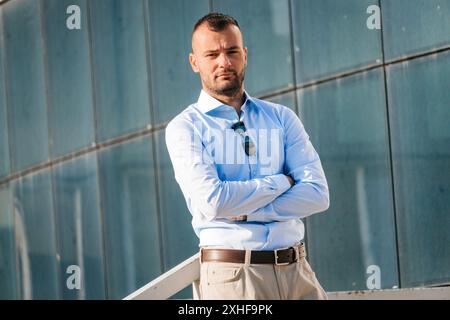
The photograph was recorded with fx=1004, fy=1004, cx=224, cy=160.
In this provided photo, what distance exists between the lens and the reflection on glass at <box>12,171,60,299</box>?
14617 mm

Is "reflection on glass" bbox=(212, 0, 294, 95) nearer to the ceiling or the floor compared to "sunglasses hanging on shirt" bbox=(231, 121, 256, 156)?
nearer to the ceiling

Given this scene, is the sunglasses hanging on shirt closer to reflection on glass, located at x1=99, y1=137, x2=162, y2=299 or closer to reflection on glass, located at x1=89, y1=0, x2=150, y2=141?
reflection on glass, located at x1=99, y1=137, x2=162, y2=299

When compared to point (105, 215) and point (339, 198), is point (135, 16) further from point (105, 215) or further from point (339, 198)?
point (339, 198)

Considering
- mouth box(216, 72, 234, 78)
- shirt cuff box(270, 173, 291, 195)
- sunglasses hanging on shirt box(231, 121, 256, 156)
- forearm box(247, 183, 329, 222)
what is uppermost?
mouth box(216, 72, 234, 78)

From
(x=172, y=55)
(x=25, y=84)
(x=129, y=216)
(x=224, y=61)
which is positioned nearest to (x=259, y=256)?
(x=224, y=61)

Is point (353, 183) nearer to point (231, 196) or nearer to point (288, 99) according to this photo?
point (288, 99)

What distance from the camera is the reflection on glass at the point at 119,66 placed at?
40.7ft

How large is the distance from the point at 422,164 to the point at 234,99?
4.97 m

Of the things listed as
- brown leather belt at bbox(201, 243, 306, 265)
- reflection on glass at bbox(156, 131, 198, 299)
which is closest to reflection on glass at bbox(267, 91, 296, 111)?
reflection on glass at bbox(156, 131, 198, 299)

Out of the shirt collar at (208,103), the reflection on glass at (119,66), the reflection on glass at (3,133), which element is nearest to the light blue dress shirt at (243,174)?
the shirt collar at (208,103)

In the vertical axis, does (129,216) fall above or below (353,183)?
below

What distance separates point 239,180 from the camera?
455 cm

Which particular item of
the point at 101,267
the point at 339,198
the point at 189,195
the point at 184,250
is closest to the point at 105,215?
the point at 101,267

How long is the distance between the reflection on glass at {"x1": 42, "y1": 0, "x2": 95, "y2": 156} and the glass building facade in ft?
0.09
